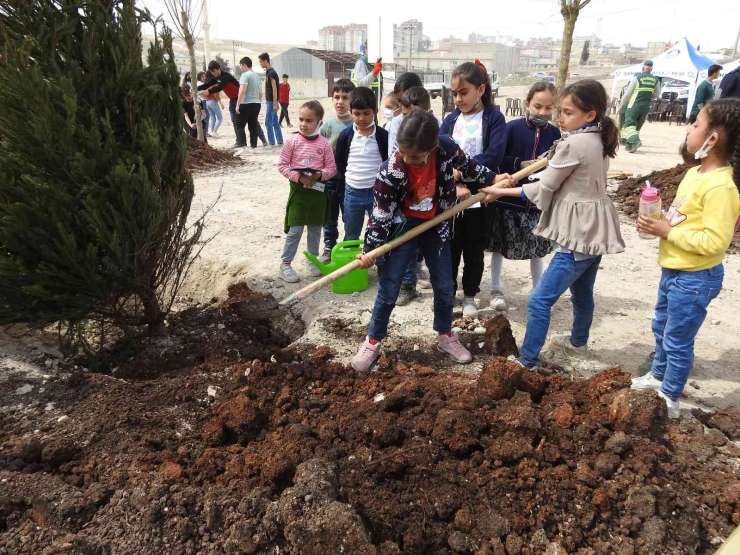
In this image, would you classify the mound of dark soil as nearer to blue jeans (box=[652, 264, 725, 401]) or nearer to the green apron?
the green apron

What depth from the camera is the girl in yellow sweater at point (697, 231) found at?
2.66 metres

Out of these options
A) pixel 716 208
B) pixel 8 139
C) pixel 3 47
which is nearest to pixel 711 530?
pixel 716 208

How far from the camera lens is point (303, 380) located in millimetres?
3168

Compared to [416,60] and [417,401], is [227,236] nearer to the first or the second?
[417,401]

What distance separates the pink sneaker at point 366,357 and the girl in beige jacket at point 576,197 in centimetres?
101

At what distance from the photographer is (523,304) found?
4559mm

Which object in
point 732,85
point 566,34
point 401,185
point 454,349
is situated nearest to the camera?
point 401,185

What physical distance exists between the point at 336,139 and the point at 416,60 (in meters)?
83.1

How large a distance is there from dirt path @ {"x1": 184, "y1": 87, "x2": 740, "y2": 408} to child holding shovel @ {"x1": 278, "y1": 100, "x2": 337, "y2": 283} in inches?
22.5

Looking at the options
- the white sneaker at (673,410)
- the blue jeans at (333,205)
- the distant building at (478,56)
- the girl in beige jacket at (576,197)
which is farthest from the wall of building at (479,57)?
the white sneaker at (673,410)

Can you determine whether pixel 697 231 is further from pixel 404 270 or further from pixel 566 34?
pixel 566 34

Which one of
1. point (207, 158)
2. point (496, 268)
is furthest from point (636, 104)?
point (496, 268)

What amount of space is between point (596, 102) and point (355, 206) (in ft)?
7.75

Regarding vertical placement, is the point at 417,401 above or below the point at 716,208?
below
